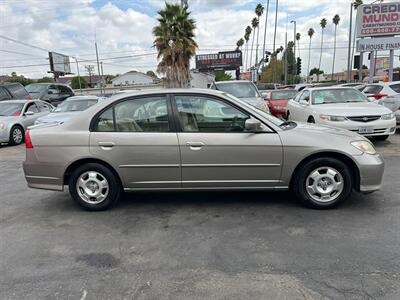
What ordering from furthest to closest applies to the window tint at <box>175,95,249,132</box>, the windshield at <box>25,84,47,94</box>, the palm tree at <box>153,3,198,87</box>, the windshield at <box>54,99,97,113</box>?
1. the palm tree at <box>153,3,198,87</box>
2. the windshield at <box>25,84,47,94</box>
3. the windshield at <box>54,99,97,113</box>
4. the window tint at <box>175,95,249,132</box>

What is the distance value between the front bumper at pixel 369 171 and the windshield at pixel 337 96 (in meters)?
5.11

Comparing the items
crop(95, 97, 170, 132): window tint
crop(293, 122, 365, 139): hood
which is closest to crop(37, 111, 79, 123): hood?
crop(95, 97, 170, 132): window tint

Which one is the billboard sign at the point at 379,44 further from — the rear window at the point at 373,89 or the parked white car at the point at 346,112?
the parked white car at the point at 346,112

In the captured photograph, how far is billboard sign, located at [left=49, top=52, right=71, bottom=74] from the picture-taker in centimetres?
4591

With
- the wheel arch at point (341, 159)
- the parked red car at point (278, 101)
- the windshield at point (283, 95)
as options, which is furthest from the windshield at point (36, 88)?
the wheel arch at point (341, 159)

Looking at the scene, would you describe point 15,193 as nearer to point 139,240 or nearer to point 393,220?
point 139,240

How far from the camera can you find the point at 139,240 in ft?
11.9

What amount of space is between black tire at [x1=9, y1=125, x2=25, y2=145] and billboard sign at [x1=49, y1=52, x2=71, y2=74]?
38.9 m

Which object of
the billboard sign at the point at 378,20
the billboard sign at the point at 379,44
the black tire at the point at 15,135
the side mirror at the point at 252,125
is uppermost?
the billboard sign at the point at 378,20

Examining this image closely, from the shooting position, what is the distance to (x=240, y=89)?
1150 cm

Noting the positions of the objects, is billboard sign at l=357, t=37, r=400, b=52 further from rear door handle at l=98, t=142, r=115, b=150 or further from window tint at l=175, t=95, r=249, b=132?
rear door handle at l=98, t=142, r=115, b=150

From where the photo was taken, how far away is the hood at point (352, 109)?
770 centimetres

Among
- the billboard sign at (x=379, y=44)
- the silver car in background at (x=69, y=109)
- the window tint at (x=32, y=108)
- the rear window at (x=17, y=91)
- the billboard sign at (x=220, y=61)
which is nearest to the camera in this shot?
the silver car in background at (x=69, y=109)

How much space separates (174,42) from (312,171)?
1932 centimetres
